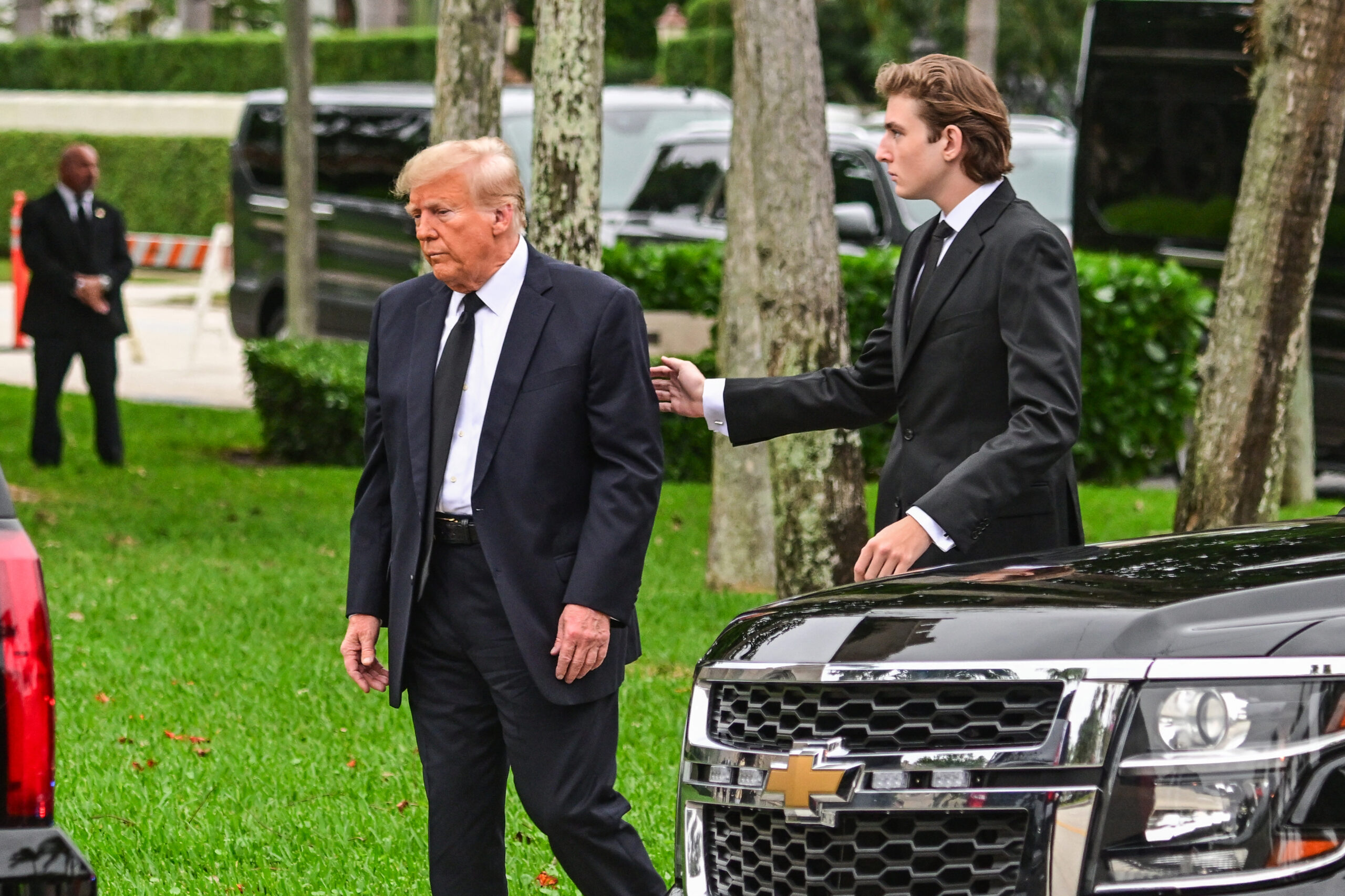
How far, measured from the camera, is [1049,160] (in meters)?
13.8

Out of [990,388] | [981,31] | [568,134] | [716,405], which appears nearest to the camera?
[990,388]

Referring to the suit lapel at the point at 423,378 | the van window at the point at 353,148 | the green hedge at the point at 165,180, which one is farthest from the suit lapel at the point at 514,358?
the green hedge at the point at 165,180

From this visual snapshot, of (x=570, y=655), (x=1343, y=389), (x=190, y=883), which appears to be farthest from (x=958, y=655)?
(x=1343, y=389)

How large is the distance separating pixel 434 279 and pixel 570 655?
2.80ft

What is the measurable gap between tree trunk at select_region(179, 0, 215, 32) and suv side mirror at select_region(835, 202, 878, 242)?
110 feet

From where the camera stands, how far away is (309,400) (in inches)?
498

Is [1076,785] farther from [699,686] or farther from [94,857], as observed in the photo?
[94,857]

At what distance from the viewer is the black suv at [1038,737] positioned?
241 cm

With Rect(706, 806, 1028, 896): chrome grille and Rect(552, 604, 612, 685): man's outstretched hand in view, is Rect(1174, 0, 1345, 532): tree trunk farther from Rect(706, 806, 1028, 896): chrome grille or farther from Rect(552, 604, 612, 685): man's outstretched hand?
Rect(706, 806, 1028, 896): chrome grille

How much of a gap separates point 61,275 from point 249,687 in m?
6.19

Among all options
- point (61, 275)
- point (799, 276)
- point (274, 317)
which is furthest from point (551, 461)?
point (274, 317)

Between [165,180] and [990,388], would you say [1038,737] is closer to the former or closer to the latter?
[990,388]

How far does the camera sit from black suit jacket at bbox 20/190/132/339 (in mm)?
12242

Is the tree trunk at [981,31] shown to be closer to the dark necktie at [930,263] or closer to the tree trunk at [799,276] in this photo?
the tree trunk at [799,276]
